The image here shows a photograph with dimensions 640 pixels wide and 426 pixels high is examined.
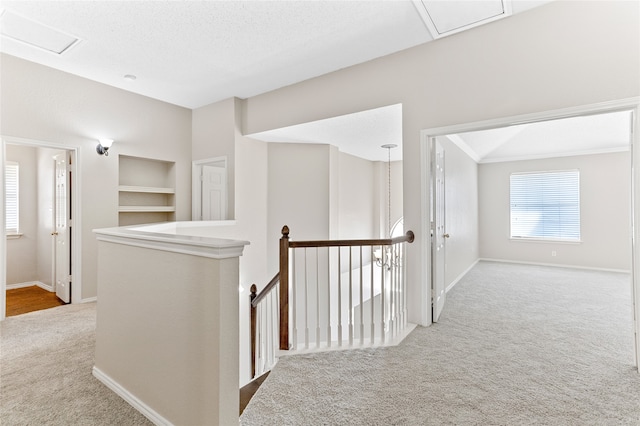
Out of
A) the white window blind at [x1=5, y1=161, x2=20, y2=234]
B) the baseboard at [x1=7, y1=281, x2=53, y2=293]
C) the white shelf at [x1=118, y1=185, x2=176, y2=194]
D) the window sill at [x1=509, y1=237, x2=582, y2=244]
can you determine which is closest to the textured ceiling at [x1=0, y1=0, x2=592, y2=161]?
the white shelf at [x1=118, y1=185, x2=176, y2=194]

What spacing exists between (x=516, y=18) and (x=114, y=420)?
13.7ft

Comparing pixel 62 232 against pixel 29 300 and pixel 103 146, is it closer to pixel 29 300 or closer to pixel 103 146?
pixel 29 300

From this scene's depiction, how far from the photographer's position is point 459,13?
8.56ft

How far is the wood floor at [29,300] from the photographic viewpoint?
379 cm

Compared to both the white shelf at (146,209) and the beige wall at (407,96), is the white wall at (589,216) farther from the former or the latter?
the white shelf at (146,209)

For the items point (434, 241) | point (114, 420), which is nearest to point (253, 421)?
point (114, 420)

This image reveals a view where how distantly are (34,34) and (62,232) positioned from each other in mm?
2437

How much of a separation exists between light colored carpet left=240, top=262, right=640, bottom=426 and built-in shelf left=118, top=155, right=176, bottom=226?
12.1ft

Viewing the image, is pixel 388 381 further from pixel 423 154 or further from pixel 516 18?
Answer: pixel 516 18

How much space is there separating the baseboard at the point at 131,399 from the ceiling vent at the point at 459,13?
11.3 feet

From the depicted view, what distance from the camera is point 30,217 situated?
500cm

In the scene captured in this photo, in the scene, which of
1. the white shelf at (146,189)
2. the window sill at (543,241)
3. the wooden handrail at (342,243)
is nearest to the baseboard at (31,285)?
the white shelf at (146,189)

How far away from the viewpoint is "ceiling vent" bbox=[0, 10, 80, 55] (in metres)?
2.81

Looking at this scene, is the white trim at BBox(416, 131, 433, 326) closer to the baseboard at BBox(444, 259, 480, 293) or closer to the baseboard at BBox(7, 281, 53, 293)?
the baseboard at BBox(444, 259, 480, 293)
